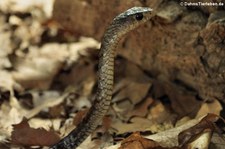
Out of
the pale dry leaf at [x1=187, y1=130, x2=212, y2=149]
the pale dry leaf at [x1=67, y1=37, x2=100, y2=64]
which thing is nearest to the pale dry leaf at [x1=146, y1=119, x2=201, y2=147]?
the pale dry leaf at [x1=187, y1=130, x2=212, y2=149]

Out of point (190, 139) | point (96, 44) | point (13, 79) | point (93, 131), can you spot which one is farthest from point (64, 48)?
point (190, 139)

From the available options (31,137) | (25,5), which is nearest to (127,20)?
(31,137)

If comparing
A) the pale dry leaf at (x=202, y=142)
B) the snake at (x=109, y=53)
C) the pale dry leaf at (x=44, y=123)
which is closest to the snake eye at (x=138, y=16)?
the snake at (x=109, y=53)

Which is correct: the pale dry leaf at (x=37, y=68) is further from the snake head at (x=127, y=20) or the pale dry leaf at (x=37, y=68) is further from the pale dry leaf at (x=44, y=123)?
the snake head at (x=127, y=20)

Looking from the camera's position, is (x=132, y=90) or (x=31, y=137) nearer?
(x=31, y=137)

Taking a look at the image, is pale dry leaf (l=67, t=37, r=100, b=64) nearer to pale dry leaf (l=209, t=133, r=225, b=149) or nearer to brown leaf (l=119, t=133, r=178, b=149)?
brown leaf (l=119, t=133, r=178, b=149)

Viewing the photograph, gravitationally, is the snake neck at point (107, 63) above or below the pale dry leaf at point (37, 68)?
above

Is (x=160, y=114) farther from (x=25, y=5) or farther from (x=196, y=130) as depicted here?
(x=25, y=5)

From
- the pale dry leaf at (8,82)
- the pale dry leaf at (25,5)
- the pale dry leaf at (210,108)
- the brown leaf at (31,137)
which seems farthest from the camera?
the pale dry leaf at (25,5)
